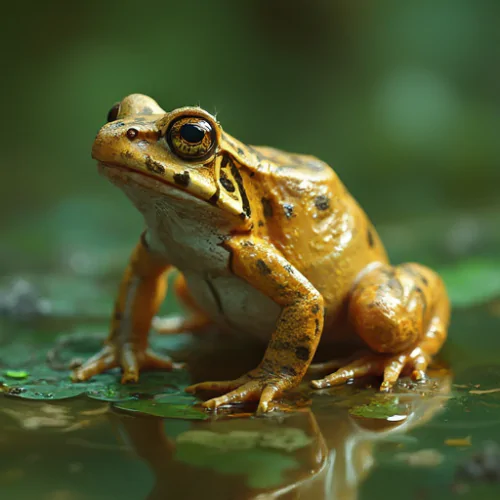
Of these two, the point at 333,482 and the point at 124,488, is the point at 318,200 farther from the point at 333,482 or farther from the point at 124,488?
the point at 124,488

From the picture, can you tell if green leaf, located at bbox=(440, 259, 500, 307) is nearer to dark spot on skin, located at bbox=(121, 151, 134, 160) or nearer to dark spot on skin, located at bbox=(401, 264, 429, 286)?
dark spot on skin, located at bbox=(401, 264, 429, 286)

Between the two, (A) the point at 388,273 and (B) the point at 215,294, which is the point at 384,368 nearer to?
(A) the point at 388,273

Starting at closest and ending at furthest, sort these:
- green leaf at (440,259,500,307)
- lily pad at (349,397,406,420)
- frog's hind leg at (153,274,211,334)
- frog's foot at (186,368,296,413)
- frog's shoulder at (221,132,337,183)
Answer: lily pad at (349,397,406,420) < frog's foot at (186,368,296,413) < frog's shoulder at (221,132,337,183) < frog's hind leg at (153,274,211,334) < green leaf at (440,259,500,307)

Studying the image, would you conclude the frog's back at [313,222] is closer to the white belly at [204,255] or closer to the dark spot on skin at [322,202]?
the dark spot on skin at [322,202]

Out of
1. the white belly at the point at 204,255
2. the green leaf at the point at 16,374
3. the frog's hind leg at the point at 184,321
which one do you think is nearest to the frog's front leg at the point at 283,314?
the white belly at the point at 204,255

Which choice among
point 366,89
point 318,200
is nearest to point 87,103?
point 366,89

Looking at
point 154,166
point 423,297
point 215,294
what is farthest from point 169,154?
point 423,297

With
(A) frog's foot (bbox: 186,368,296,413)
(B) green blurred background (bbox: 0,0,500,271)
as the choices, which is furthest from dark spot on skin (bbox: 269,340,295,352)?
(B) green blurred background (bbox: 0,0,500,271)
